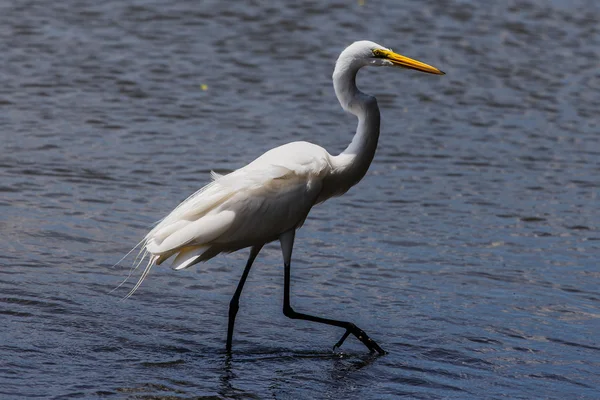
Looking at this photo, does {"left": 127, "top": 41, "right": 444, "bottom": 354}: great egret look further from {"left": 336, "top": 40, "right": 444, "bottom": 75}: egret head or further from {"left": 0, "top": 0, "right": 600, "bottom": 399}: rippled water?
{"left": 0, "top": 0, "right": 600, "bottom": 399}: rippled water

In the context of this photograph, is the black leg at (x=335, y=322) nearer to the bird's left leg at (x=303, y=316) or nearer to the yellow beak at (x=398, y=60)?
the bird's left leg at (x=303, y=316)

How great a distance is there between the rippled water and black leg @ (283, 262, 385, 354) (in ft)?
0.31

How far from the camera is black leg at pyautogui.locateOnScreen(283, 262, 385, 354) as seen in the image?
6.73 metres

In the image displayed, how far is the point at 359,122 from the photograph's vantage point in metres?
6.90

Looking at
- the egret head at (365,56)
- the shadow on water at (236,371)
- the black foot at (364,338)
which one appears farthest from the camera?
the egret head at (365,56)

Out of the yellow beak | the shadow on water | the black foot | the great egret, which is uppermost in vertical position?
the yellow beak

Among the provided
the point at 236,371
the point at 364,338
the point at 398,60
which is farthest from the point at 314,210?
the point at 236,371

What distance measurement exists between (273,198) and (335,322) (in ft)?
2.87

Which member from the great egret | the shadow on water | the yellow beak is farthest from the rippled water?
the yellow beak

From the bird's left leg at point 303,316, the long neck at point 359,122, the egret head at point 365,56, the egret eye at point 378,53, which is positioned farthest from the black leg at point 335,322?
the egret eye at point 378,53

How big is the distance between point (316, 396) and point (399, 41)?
9.63m

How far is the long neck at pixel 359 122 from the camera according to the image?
6.92 m

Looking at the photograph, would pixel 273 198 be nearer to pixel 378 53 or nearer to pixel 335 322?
pixel 335 322

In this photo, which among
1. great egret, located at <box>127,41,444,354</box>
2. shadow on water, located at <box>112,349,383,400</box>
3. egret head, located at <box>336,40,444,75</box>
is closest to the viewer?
shadow on water, located at <box>112,349,383,400</box>
